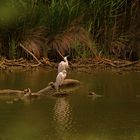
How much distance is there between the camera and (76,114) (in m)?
10.5

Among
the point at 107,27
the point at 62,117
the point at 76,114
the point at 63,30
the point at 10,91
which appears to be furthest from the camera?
the point at 107,27

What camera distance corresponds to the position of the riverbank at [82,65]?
1691 centimetres

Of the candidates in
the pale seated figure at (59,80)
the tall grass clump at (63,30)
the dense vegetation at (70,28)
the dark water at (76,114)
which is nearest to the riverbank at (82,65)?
the dense vegetation at (70,28)

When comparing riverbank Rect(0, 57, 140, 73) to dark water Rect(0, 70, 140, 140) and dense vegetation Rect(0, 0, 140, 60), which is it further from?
dark water Rect(0, 70, 140, 140)

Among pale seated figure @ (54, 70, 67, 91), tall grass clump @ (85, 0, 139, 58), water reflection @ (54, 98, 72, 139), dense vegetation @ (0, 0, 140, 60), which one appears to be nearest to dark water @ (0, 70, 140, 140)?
water reflection @ (54, 98, 72, 139)

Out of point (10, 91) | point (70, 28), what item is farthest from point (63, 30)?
point (10, 91)

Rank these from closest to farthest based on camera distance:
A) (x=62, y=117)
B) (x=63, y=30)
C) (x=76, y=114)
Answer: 1. (x=62, y=117)
2. (x=76, y=114)
3. (x=63, y=30)

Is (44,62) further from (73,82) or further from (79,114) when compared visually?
(79,114)

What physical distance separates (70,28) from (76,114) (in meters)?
8.29

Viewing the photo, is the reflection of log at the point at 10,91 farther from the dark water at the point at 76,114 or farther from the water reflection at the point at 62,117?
the water reflection at the point at 62,117

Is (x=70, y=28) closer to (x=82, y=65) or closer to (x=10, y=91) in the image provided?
(x=82, y=65)

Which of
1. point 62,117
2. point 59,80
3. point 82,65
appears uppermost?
point 82,65

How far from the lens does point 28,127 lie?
9.45 meters

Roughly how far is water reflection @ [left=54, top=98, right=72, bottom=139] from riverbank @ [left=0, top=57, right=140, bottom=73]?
5.17m
